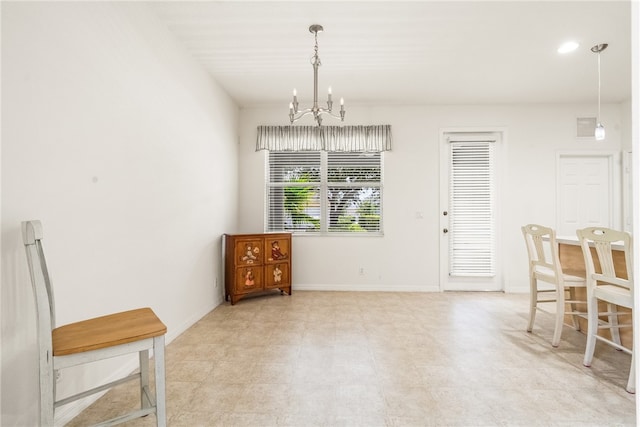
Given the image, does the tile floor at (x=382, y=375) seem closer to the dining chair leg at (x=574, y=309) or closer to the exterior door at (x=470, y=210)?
the dining chair leg at (x=574, y=309)

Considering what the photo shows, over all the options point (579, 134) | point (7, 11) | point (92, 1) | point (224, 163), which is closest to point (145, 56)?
point (92, 1)

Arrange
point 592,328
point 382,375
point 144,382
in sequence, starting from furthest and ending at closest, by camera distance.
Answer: point 592,328 < point 382,375 < point 144,382

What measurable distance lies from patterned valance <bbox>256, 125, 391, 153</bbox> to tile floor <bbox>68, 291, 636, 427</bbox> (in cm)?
230

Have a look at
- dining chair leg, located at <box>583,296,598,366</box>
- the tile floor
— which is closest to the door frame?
the tile floor

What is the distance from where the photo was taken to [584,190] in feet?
15.2

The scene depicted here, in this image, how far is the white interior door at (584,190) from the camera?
15.1 ft

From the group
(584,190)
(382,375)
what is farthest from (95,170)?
(584,190)

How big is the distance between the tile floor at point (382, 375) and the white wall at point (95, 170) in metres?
0.53

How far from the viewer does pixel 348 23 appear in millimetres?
2682

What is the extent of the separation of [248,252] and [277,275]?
20.7 inches

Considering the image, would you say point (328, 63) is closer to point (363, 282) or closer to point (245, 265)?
point (245, 265)

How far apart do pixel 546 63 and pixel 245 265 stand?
3928 millimetres

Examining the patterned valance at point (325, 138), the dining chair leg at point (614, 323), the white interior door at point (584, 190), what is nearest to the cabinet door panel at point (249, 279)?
the patterned valance at point (325, 138)

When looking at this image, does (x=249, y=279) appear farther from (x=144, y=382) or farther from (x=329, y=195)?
(x=144, y=382)
